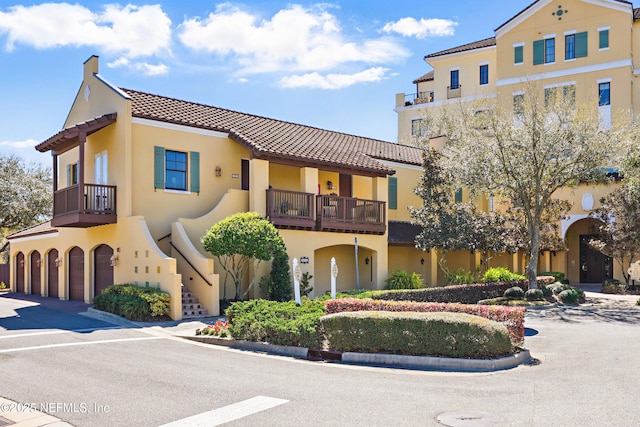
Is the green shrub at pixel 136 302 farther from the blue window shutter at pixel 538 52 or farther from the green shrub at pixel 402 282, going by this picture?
the blue window shutter at pixel 538 52

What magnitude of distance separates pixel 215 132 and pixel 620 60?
93.7 feet

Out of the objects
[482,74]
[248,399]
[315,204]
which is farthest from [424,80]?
[248,399]

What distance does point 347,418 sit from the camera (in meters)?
7.40

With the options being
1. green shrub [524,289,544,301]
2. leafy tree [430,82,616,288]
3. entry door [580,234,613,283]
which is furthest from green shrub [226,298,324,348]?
entry door [580,234,613,283]

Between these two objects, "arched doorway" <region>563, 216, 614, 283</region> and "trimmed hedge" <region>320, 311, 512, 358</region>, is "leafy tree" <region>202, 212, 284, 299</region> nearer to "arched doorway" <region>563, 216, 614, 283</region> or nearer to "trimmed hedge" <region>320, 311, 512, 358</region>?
"trimmed hedge" <region>320, 311, 512, 358</region>

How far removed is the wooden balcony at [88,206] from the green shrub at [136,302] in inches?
112

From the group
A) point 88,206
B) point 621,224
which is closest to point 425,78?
point 621,224

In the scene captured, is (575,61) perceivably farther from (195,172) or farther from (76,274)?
(76,274)

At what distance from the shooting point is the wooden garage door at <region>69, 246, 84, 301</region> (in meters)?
23.4

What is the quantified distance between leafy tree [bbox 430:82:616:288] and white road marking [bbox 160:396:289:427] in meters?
17.2

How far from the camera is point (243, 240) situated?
18844 millimetres

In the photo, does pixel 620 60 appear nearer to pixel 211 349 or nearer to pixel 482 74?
pixel 482 74

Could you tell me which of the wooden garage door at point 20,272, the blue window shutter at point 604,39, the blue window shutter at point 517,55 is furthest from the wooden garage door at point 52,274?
the blue window shutter at point 604,39

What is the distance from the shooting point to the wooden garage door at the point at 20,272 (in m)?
29.8
